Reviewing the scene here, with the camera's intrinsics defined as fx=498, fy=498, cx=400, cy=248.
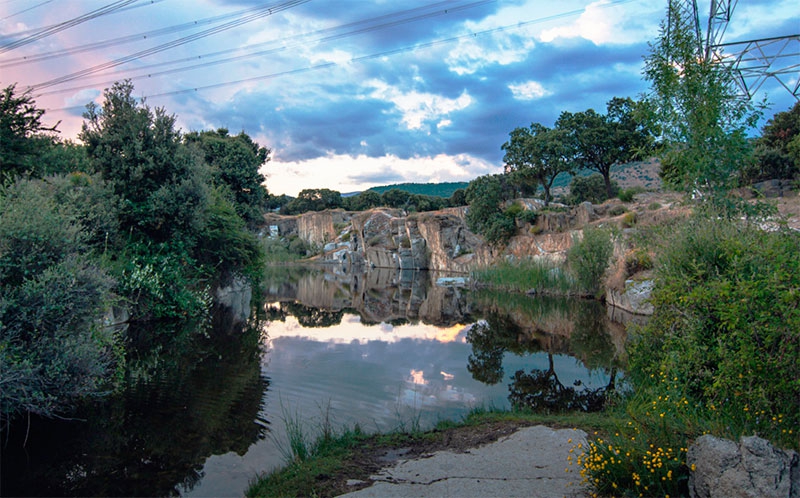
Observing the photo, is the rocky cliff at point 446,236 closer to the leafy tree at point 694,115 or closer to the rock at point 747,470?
the leafy tree at point 694,115

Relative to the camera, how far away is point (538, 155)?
41.8 metres

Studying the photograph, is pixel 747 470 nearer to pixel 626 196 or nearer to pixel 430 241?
pixel 626 196

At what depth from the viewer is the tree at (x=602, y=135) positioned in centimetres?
3997

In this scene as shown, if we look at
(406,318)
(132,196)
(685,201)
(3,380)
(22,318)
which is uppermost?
(132,196)

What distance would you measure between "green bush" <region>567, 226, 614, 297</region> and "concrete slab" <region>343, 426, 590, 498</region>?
65.3 ft

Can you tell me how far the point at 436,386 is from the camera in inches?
406

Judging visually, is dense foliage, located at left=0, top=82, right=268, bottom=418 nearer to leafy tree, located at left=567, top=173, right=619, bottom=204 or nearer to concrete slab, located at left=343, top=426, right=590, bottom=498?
concrete slab, located at left=343, top=426, right=590, bottom=498

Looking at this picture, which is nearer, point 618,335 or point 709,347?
point 709,347

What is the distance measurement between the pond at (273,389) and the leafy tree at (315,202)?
92384 millimetres

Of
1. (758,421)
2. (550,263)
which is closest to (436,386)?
(758,421)

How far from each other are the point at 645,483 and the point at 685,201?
21.4 feet

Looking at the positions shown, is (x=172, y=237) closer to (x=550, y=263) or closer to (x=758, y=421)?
(x=758, y=421)

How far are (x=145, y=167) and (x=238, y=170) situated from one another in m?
18.7

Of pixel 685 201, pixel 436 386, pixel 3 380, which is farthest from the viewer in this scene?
pixel 436 386
